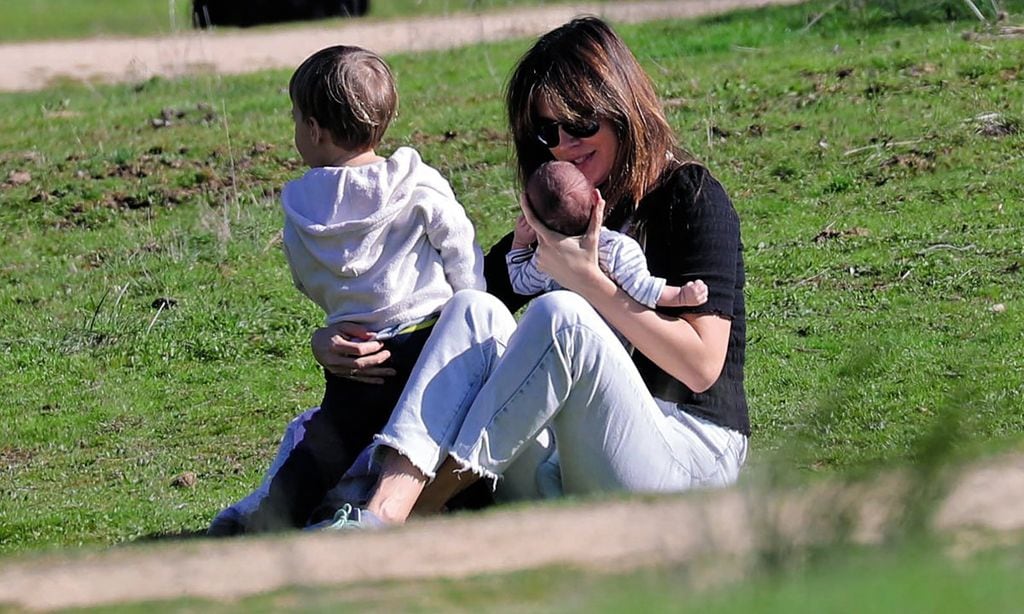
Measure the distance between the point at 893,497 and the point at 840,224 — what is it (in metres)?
5.44

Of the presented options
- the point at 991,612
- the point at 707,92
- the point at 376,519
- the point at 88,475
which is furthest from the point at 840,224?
the point at 991,612

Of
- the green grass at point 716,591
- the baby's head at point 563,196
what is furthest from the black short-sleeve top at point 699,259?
the green grass at point 716,591

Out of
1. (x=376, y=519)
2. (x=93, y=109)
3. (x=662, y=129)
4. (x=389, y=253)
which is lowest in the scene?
(x=93, y=109)

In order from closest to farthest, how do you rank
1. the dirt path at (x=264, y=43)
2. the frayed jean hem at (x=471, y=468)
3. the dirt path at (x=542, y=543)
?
1. the dirt path at (x=542, y=543)
2. the frayed jean hem at (x=471, y=468)
3. the dirt path at (x=264, y=43)

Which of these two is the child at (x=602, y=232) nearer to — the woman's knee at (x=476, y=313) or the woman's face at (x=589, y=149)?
the woman's face at (x=589, y=149)

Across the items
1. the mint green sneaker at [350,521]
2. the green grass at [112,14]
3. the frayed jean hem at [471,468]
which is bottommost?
the green grass at [112,14]

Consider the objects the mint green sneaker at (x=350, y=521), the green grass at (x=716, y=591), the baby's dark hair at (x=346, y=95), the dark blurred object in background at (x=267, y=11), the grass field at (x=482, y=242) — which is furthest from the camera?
the dark blurred object in background at (x=267, y=11)

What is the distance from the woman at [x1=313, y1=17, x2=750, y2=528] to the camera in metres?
4.32

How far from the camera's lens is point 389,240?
185 inches

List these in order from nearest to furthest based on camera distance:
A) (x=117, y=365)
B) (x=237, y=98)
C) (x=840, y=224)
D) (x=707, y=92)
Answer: (x=117, y=365) < (x=840, y=224) < (x=707, y=92) < (x=237, y=98)

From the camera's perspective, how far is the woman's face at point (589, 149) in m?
4.57

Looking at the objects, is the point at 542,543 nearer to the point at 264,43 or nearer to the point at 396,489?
the point at 396,489

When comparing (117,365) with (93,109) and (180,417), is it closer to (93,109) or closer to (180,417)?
(180,417)

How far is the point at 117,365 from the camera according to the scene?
7.50m
